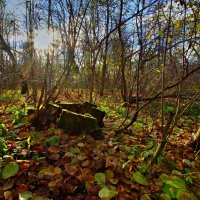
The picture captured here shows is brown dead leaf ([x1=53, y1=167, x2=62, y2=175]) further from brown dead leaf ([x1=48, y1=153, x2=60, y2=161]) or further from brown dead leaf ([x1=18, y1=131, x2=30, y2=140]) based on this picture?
brown dead leaf ([x1=18, y1=131, x2=30, y2=140])

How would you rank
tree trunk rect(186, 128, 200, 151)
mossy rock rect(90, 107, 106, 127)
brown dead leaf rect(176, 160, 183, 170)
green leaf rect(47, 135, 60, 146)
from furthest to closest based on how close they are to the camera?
1. mossy rock rect(90, 107, 106, 127)
2. tree trunk rect(186, 128, 200, 151)
3. green leaf rect(47, 135, 60, 146)
4. brown dead leaf rect(176, 160, 183, 170)

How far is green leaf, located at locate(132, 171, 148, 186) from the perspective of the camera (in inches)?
93.4

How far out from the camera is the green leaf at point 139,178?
237cm

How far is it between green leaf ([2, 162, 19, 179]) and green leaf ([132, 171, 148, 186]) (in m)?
1.31

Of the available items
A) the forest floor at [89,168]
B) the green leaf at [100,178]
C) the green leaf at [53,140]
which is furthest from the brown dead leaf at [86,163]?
the green leaf at [53,140]

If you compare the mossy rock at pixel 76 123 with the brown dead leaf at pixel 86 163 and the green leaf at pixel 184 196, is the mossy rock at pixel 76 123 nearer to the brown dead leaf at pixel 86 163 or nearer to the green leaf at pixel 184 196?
the brown dead leaf at pixel 86 163

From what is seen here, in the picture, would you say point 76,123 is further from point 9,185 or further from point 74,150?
point 9,185

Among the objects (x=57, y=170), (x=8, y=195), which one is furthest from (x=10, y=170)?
(x=57, y=170)

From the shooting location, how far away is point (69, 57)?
3.81 metres

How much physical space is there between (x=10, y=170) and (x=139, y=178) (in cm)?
143

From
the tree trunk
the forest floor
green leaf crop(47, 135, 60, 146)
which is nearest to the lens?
the forest floor

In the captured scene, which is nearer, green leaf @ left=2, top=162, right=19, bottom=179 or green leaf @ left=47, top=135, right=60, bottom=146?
green leaf @ left=2, top=162, right=19, bottom=179

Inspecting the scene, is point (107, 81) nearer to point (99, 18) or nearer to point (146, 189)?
point (99, 18)

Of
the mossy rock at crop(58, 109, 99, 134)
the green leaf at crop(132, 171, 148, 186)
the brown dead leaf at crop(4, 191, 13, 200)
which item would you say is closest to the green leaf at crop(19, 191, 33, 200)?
the brown dead leaf at crop(4, 191, 13, 200)
